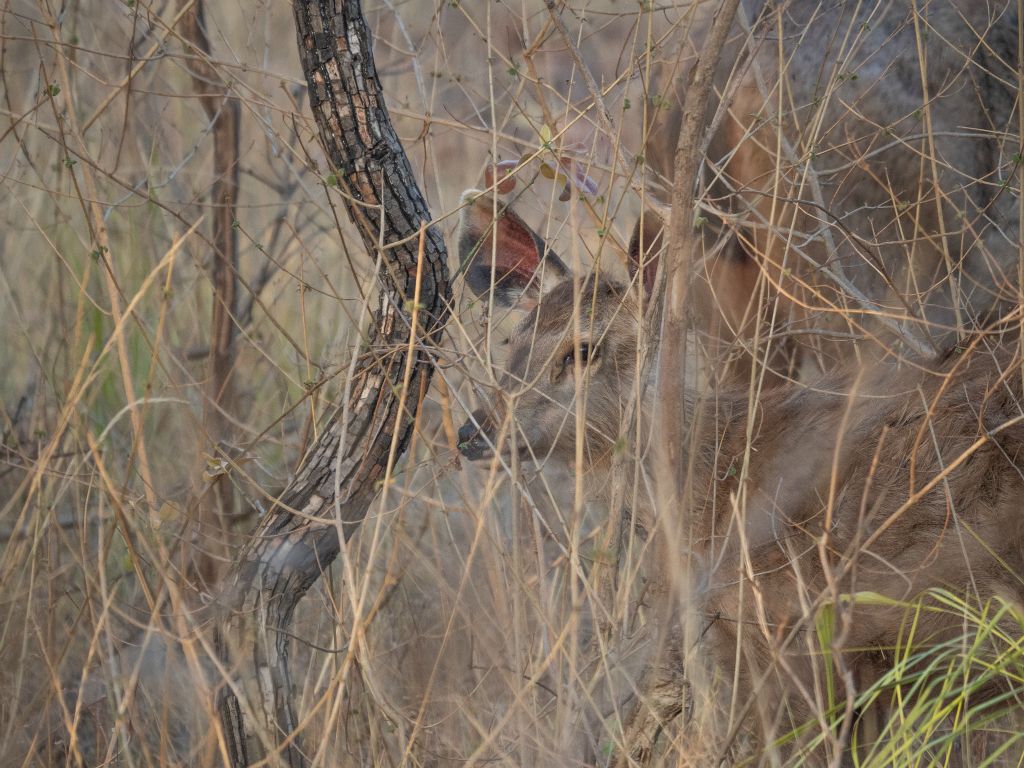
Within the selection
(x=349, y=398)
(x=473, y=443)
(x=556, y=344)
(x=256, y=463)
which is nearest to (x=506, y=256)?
(x=556, y=344)

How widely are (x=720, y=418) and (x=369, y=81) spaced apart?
5.97 feet

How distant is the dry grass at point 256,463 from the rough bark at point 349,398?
12 centimetres

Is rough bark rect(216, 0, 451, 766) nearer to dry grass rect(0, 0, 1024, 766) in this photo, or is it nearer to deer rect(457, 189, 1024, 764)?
dry grass rect(0, 0, 1024, 766)

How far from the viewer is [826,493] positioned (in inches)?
147

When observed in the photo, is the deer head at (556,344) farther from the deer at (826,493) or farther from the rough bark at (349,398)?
the rough bark at (349,398)

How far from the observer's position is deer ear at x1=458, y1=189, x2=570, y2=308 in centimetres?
436

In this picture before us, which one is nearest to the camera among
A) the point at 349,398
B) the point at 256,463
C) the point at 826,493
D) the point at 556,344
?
the point at 349,398

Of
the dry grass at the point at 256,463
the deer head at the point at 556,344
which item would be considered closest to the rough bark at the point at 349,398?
the dry grass at the point at 256,463

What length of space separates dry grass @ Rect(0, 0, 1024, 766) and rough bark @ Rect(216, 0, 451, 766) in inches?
4.7

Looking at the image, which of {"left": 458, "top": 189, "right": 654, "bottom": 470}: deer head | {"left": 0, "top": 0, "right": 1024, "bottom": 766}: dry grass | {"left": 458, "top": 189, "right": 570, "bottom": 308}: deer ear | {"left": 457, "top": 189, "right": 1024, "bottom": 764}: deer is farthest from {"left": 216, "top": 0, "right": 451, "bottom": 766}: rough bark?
{"left": 458, "top": 189, "right": 570, "bottom": 308}: deer ear

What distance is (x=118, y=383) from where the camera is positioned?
548cm

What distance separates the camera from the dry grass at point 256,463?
3158 mm

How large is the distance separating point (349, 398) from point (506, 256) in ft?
5.10

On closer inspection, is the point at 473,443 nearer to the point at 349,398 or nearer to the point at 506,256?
the point at 349,398
